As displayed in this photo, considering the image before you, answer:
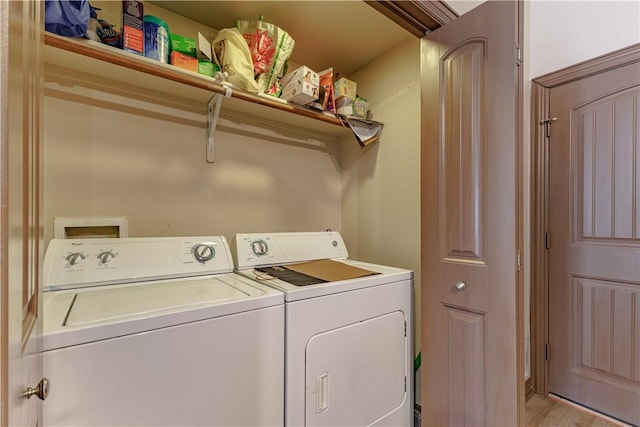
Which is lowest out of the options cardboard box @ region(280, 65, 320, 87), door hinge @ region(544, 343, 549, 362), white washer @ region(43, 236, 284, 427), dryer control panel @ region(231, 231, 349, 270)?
door hinge @ region(544, 343, 549, 362)

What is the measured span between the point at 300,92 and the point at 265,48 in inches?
11.3

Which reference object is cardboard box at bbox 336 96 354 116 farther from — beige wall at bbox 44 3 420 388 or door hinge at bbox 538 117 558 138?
door hinge at bbox 538 117 558 138

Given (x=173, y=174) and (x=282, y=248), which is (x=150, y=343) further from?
(x=173, y=174)

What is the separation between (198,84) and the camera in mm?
1386

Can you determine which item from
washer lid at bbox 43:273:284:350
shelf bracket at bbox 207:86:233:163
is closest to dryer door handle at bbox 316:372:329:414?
washer lid at bbox 43:273:284:350

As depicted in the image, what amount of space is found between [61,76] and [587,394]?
337cm

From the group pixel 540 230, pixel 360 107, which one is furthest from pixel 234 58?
pixel 540 230

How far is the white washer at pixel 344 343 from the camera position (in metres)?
1.07

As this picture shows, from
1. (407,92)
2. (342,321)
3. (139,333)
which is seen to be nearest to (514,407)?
(342,321)

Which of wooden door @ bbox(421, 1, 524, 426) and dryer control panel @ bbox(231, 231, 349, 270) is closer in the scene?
wooden door @ bbox(421, 1, 524, 426)

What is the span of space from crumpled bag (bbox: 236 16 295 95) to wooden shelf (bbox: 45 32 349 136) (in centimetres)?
13

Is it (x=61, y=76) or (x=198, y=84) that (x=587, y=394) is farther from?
(x=61, y=76)

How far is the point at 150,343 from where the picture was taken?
807mm

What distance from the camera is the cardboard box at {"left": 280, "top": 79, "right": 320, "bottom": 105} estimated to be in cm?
158
